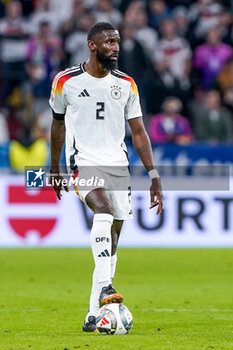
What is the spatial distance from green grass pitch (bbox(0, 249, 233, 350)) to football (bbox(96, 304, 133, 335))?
9 centimetres

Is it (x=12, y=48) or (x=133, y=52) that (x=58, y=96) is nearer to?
(x=133, y=52)

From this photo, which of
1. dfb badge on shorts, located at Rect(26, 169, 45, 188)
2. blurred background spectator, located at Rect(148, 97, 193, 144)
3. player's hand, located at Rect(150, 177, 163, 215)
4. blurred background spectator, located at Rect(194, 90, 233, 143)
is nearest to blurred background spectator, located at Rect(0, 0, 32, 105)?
blurred background spectator, located at Rect(148, 97, 193, 144)

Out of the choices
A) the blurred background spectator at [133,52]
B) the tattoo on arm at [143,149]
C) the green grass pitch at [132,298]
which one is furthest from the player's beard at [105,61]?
the blurred background spectator at [133,52]

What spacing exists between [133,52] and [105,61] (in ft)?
36.8

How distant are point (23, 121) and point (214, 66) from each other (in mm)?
4245

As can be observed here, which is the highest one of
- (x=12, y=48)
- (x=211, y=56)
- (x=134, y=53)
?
(x=12, y=48)

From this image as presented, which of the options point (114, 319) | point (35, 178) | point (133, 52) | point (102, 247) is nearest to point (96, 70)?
point (35, 178)

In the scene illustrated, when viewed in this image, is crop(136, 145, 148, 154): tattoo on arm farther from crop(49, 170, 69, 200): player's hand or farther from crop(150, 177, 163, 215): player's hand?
crop(49, 170, 69, 200): player's hand

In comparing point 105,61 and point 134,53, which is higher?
point 134,53

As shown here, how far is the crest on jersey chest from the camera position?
7.28m

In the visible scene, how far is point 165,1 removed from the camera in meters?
20.5

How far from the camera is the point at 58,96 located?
24.2 feet

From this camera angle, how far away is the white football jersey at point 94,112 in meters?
7.25

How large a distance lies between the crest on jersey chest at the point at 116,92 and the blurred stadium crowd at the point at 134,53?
10.4 meters
